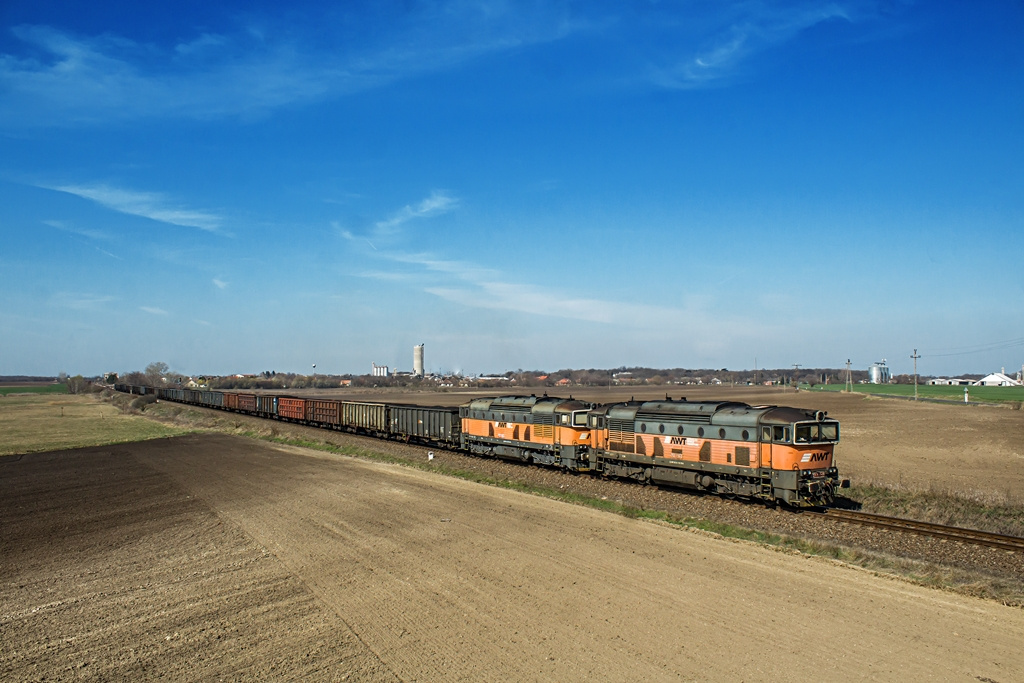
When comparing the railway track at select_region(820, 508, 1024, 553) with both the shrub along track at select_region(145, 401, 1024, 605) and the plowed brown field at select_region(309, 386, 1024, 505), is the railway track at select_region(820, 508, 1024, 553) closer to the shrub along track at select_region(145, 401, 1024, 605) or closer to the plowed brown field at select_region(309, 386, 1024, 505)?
the shrub along track at select_region(145, 401, 1024, 605)

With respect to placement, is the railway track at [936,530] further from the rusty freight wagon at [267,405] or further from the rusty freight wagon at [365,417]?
the rusty freight wagon at [267,405]

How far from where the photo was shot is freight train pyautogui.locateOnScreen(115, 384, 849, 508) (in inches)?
862

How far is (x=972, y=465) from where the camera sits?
3572 cm

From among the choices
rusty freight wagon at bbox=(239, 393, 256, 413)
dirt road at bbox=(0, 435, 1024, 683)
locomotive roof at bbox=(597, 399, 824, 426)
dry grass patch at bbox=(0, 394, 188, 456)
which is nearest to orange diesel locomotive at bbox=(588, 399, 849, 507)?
locomotive roof at bbox=(597, 399, 824, 426)

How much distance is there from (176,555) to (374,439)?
3318 cm

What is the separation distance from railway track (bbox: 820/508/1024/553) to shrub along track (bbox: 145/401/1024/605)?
0.18 m

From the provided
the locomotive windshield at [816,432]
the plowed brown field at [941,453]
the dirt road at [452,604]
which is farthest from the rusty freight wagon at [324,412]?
the locomotive windshield at [816,432]

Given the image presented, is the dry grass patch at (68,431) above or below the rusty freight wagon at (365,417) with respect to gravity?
below

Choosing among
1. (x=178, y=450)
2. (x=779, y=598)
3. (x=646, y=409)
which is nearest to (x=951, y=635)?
(x=779, y=598)

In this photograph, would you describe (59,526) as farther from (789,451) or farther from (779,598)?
(789,451)

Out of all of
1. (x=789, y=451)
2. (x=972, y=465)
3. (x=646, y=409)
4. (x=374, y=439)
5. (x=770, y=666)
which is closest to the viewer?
(x=770, y=666)

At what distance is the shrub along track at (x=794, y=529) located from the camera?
605 inches

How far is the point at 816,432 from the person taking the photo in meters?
22.0

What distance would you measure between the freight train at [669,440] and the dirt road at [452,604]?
15.9 ft
